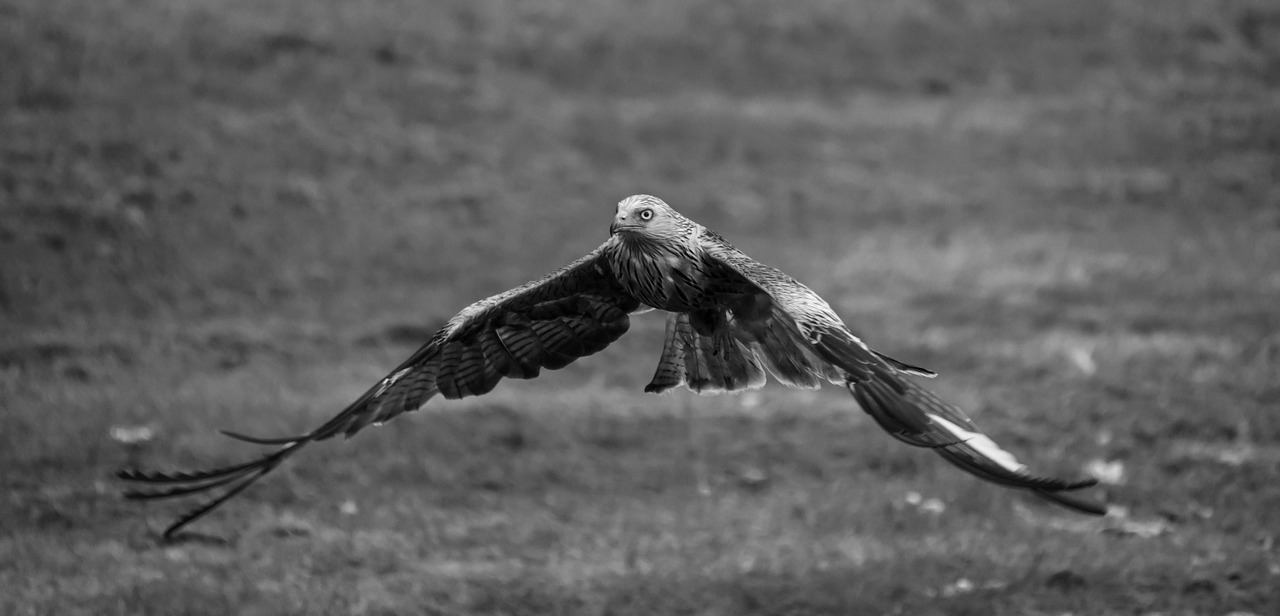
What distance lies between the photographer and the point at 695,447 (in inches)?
366

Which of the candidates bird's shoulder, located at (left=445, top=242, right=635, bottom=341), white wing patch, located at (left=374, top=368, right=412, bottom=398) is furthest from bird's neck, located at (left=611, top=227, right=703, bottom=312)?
white wing patch, located at (left=374, top=368, right=412, bottom=398)

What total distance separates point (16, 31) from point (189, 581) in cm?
884

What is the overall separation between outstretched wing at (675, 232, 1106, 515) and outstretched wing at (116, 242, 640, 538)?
50cm

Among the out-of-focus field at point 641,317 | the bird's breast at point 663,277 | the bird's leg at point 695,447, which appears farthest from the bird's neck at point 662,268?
the bird's leg at point 695,447

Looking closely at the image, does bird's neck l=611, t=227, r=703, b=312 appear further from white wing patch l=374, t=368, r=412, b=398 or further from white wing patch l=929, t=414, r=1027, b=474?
white wing patch l=929, t=414, r=1027, b=474

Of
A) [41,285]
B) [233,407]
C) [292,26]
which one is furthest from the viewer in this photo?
[292,26]

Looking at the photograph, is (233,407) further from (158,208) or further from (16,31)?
(16,31)

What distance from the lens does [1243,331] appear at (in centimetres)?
1118

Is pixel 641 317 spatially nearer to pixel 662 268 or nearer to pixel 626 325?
pixel 626 325

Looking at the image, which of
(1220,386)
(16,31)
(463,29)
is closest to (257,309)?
(16,31)

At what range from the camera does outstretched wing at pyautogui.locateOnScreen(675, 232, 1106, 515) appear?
4.93 m

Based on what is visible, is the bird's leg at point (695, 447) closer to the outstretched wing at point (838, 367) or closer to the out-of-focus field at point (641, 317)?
the out-of-focus field at point (641, 317)

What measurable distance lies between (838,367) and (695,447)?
4.05m

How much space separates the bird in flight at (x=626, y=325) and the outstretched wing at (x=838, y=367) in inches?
0.4
